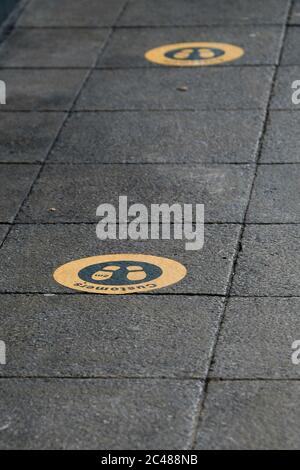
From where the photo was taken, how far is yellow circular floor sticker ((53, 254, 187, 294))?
7.18m

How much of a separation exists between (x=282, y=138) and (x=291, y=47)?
248 centimetres


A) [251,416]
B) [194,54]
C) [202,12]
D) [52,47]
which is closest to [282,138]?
[194,54]

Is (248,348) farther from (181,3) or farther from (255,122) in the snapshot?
(181,3)

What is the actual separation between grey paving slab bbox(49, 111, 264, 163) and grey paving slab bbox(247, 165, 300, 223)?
352mm

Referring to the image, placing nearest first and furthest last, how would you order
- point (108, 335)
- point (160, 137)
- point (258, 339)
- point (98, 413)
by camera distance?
point (98, 413) < point (258, 339) < point (108, 335) < point (160, 137)

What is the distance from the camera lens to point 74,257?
299 inches

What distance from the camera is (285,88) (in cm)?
1049

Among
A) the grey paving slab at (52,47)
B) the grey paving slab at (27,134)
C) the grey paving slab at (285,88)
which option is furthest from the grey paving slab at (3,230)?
the grey paving slab at (52,47)

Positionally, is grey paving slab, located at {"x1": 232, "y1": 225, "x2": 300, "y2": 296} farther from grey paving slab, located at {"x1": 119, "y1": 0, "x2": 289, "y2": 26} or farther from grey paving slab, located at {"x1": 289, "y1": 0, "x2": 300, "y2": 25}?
grey paving slab, located at {"x1": 119, "y1": 0, "x2": 289, "y2": 26}

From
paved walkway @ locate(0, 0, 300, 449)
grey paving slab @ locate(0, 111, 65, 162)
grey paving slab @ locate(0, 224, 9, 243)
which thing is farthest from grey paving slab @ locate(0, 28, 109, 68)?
grey paving slab @ locate(0, 224, 9, 243)

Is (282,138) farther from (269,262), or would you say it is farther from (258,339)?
(258,339)

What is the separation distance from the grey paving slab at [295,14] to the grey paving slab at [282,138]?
274 centimetres

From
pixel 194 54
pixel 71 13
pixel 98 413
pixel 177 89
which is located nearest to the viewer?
pixel 98 413

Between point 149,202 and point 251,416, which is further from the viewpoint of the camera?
point 149,202
